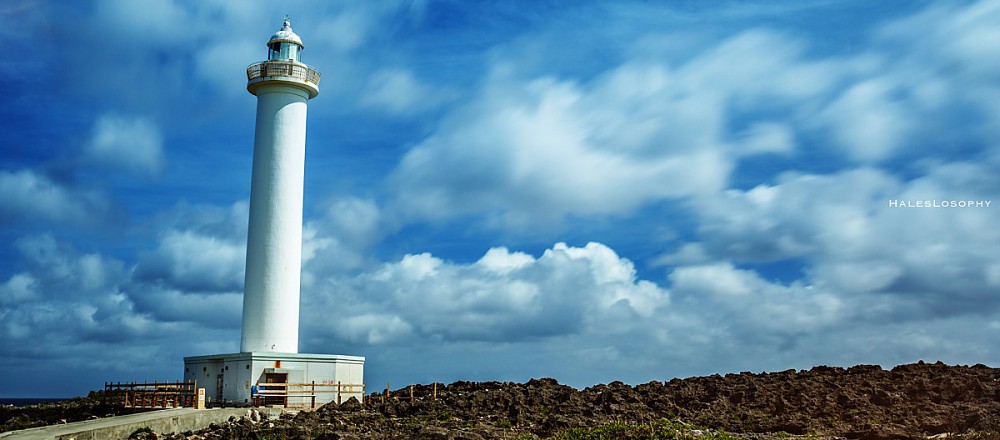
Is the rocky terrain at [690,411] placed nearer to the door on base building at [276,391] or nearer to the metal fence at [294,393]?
the metal fence at [294,393]

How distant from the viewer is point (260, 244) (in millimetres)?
37656

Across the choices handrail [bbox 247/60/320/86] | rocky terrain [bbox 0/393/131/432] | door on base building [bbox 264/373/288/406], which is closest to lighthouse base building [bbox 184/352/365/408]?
door on base building [bbox 264/373/288/406]

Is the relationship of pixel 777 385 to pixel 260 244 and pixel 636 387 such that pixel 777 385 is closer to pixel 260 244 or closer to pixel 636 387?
pixel 636 387

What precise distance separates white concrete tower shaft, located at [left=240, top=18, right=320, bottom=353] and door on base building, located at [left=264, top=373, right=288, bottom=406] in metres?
1.60

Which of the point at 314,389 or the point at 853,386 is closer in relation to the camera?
the point at 853,386

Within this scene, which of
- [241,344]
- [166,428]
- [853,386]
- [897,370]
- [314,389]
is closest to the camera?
[166,428]

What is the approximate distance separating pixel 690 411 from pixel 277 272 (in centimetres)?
1842

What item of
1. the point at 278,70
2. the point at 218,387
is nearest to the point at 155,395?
the point at 218,387

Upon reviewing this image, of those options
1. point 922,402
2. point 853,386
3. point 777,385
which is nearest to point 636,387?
point 777,385

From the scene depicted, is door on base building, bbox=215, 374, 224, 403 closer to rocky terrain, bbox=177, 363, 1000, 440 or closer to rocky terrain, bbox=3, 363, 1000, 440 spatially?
rocky terrain, bbox=3, 363, 1000, 440

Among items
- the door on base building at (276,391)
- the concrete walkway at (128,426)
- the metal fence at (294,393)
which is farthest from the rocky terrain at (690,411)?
the door on base building at (276,391)

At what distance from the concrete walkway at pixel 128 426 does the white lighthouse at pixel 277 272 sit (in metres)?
2.93

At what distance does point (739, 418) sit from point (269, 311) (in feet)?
64.7

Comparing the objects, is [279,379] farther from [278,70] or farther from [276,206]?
[278,70]
